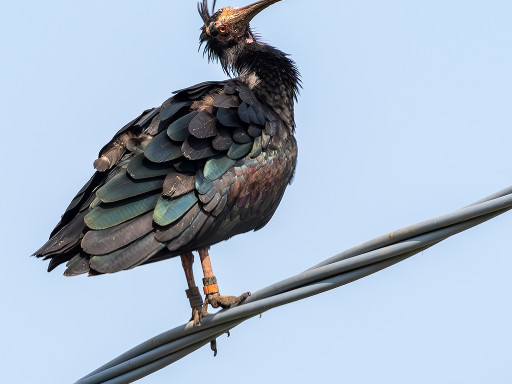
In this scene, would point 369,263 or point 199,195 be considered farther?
point 199,195

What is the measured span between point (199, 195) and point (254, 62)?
7.42ft

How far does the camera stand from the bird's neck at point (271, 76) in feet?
28.5

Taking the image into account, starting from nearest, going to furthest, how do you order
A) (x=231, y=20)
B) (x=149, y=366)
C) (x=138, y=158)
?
(x=149, y=366)
(x=138, y=158)
(x=231, y=20)

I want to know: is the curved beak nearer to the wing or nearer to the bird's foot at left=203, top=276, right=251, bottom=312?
the wing

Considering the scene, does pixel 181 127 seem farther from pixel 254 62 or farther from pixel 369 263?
pixel 369 263

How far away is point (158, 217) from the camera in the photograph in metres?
7.14

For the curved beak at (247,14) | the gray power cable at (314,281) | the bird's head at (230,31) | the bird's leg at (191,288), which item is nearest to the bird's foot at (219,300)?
the bird's leg at (191,288)

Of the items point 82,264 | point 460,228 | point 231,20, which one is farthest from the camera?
point 231,20

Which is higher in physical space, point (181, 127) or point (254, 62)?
point (254, 62)

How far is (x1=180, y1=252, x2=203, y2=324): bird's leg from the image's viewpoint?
7836mm

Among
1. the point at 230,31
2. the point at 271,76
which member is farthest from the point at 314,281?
the point at 230,31

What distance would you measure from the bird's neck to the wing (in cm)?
39

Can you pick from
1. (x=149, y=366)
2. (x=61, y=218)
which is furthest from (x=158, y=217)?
(x=149, y=366)

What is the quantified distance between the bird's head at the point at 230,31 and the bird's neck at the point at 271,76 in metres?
0.22
